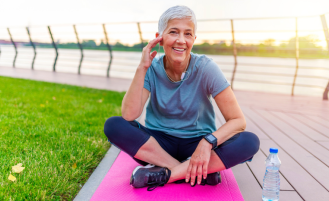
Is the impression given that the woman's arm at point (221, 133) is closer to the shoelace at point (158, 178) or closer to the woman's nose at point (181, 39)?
the shoelace at point (158, 178)

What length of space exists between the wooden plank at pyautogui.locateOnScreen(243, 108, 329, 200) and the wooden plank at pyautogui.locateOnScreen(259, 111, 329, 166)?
0.06 meters

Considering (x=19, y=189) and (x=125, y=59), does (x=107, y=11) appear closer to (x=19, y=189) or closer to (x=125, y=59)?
(x=125, y=59)

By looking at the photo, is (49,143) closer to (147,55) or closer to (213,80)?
(147,55)

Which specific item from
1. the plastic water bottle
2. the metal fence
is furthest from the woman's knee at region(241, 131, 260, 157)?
the metal fence

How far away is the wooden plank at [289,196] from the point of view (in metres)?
1.40

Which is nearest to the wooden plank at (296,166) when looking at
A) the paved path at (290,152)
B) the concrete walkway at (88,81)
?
the paved path at (290,152)

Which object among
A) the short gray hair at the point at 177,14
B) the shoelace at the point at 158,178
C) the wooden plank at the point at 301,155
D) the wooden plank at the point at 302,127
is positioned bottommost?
the wooden plank at the point at 302,127

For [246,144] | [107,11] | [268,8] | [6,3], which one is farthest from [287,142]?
[6,3]

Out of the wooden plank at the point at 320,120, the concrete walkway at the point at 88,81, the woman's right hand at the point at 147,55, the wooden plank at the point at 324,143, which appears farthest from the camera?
the concrete walkway at the point at 88,81

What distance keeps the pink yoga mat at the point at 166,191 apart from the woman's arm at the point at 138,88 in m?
0.42

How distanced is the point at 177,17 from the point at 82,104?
2389 mm

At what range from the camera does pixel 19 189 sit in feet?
4.31

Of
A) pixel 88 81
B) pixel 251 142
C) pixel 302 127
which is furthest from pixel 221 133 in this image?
pixel 88 81

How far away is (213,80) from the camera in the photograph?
156 cm
